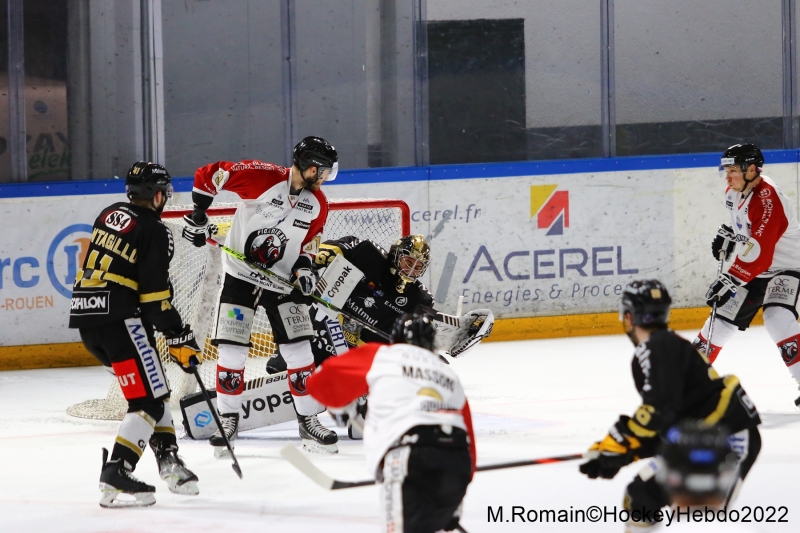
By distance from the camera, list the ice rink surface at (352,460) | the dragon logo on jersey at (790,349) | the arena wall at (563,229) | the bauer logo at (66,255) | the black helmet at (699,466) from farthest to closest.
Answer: the arena wall at (563,229)
the bauer logo at (66,255)
the dragon logo on jersey at (790,349)
the ice rink surface at (352,460)
the black helmet at (699,466)

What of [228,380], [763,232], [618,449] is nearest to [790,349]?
[763,232]

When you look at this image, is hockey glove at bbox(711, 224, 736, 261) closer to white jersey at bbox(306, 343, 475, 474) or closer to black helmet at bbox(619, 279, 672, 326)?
black helmet at bbox(619, 279, 672, 326)

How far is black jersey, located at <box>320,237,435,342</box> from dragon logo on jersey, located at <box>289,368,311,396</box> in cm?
37

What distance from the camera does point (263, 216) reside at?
15.2ft

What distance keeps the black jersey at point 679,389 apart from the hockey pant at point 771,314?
255 cm

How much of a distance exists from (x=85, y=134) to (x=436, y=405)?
16.2 feet

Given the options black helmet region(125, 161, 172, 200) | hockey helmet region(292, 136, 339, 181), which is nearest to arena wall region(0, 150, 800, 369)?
hockey helmet region(292, 136, 339, 181)

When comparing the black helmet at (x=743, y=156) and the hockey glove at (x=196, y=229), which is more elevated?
the black helmet at (x=743, y=156)

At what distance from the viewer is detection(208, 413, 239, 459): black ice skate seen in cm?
445

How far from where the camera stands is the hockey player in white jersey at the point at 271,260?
15.0 ft

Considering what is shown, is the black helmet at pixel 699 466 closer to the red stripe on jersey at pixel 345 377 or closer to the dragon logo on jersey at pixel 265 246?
the red stripe on jersey at pixel 345 377

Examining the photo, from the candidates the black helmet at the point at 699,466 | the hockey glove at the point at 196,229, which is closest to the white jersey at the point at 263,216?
the hockey glove at the point at 196,229

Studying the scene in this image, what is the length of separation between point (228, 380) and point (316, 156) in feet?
3.20

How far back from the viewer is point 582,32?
7.74 metres
